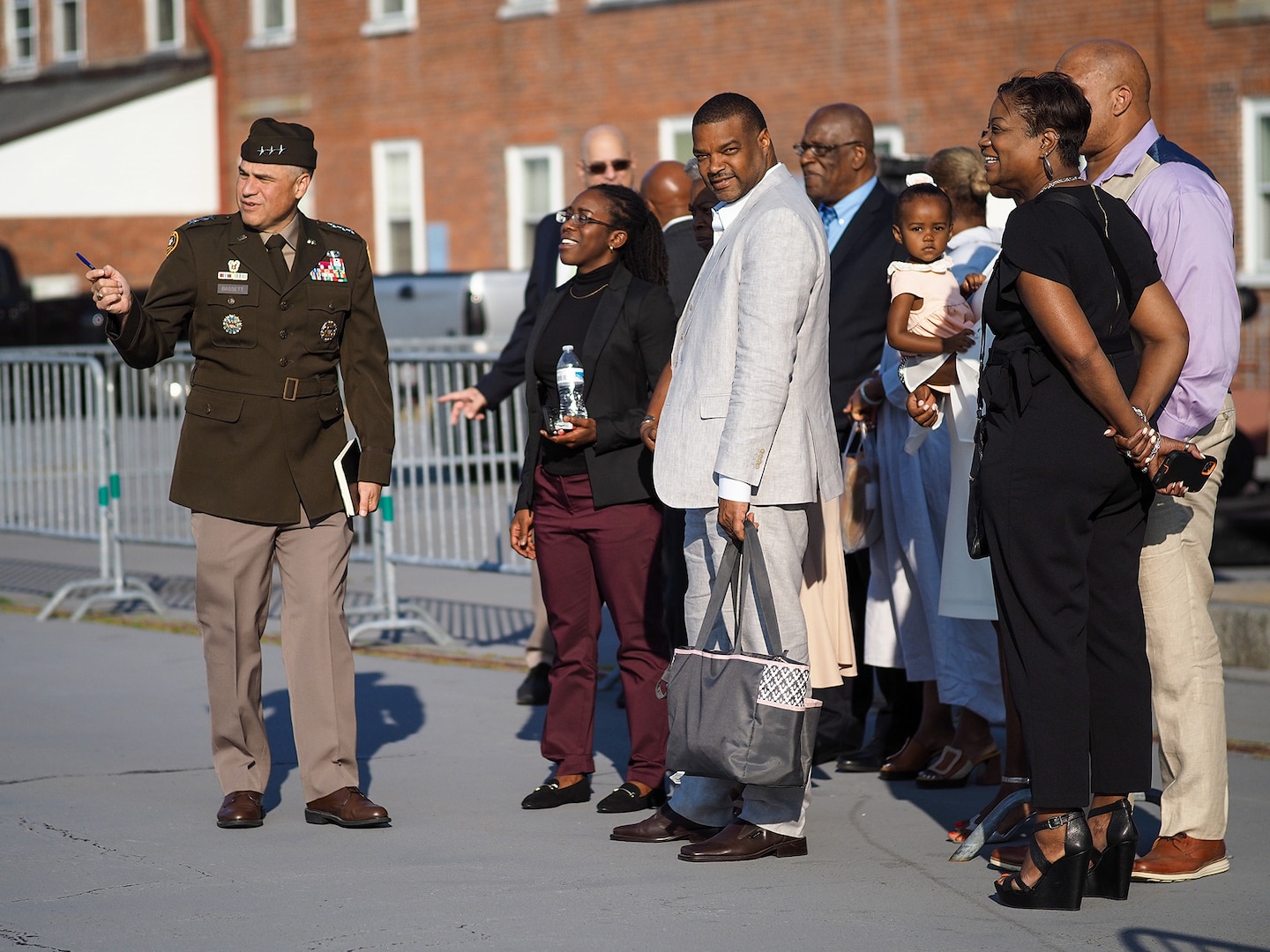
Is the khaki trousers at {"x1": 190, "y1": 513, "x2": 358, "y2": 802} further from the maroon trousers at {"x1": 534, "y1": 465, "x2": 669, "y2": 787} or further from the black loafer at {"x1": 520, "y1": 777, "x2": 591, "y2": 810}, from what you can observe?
the maroon trousers at {"x1": 534, "y1": 465, "x2": 669, "y2": 787}

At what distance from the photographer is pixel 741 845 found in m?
5.17

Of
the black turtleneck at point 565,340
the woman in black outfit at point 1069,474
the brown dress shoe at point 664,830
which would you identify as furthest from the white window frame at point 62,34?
the woman in black outfit at point 1069,474

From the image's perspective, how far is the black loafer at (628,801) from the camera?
19.1ft

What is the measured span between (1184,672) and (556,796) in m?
2.07

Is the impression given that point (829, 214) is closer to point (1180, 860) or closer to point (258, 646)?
point (258, 646)

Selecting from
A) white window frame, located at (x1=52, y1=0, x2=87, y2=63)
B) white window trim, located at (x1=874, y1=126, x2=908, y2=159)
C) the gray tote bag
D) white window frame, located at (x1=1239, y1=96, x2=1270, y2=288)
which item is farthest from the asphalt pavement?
white window frame, located at (x1=52, y1=0, x2=87, y2=63)

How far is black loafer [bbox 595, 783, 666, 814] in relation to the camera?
5812 millimetres

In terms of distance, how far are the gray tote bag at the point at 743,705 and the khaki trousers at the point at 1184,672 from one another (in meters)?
Result: 0.99

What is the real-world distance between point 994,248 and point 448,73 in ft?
72.0

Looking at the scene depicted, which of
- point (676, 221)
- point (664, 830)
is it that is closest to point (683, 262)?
point (676, 221)

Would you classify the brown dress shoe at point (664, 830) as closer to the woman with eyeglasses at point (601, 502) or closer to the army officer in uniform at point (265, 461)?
the woman with eyeglasses at point (601, 502)

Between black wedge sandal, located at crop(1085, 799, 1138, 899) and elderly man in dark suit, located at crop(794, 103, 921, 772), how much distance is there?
176cm

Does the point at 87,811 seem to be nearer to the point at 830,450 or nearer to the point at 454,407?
the point at 454,407

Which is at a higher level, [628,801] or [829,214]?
[829,214]
